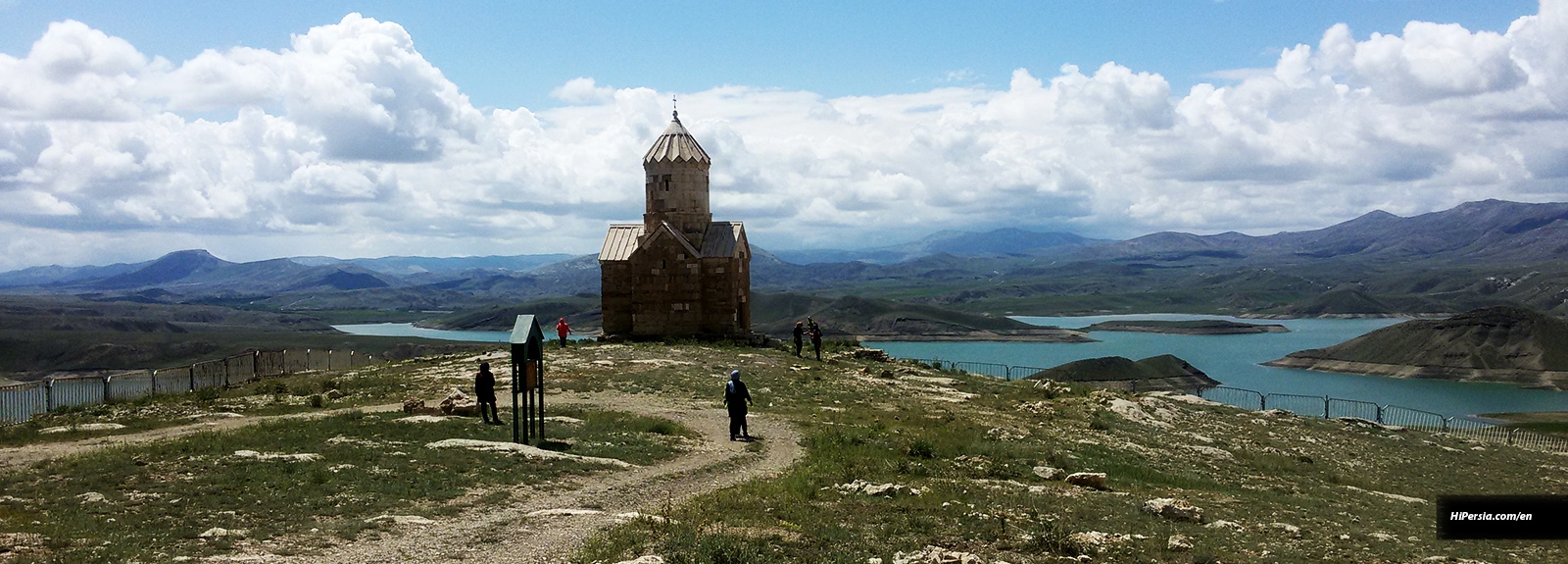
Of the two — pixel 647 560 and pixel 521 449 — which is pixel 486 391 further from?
pixel 647 560

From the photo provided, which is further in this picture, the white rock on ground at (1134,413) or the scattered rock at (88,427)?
the white rock on ground at (1134,413)

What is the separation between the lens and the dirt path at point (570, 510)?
10047 millimetres

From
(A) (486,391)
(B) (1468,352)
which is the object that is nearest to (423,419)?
(A) (486,391)

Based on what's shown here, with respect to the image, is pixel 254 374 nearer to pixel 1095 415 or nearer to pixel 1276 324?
pixel 1095 415

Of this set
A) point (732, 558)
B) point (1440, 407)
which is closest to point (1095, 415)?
point (732, 558)

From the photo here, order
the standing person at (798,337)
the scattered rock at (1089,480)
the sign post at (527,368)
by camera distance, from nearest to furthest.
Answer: the scattered rock at (1089,480) → the sign post at (527,368) → the standing person at (798,337)

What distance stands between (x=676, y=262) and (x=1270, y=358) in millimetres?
96307

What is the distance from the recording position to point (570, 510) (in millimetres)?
12086

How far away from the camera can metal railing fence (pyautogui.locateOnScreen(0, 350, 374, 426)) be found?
2172 cm

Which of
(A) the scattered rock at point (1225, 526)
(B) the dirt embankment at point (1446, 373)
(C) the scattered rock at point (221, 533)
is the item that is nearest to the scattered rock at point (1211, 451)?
(A) the scattered rock at point (1225, 526)

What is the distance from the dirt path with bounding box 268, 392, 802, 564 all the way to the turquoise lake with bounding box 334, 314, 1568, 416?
235ft

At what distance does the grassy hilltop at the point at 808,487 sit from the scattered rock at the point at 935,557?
0.09 m

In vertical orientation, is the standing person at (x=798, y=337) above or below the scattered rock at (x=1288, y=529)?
above

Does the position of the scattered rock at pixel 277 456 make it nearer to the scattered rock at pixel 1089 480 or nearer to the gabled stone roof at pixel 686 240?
the scattered rock at pixel 1089 480
